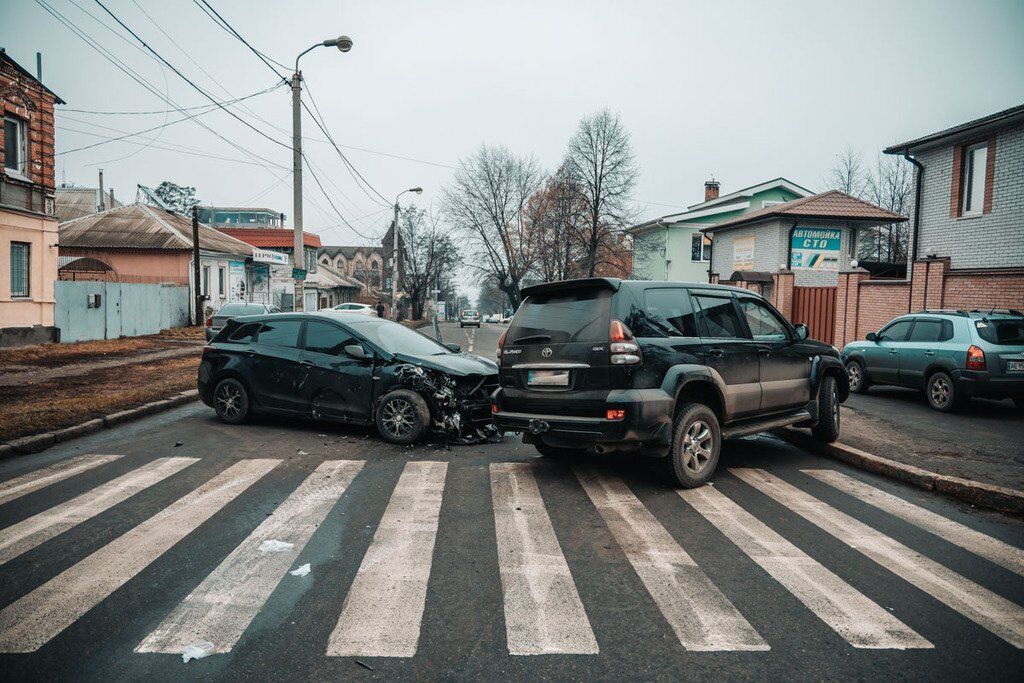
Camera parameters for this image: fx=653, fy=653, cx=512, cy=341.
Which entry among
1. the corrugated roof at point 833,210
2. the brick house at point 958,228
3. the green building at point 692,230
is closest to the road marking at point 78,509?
the brick house at point 958,228

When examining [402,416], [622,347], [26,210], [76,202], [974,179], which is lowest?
[402,416]

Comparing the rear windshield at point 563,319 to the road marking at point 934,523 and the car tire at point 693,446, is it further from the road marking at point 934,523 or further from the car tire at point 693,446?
the road marking at point 934,523

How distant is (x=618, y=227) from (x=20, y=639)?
45.3 m

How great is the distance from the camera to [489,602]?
3.69m

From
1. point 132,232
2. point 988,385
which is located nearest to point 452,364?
point 988,385

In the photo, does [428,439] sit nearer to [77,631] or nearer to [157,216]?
[77,631]

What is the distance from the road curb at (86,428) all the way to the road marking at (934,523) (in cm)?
872

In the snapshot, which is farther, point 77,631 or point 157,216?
point 157,216

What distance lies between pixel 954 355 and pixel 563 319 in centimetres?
791

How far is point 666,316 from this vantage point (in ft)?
20.3

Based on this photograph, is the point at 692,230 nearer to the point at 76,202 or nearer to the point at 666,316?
the point at 666,316

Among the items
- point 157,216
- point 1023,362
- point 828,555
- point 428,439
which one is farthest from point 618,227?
point 828,555

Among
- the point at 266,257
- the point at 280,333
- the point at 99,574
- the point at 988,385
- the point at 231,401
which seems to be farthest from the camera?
the point at 266,257

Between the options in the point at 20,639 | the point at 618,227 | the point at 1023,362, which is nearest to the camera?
the point at 20,639
